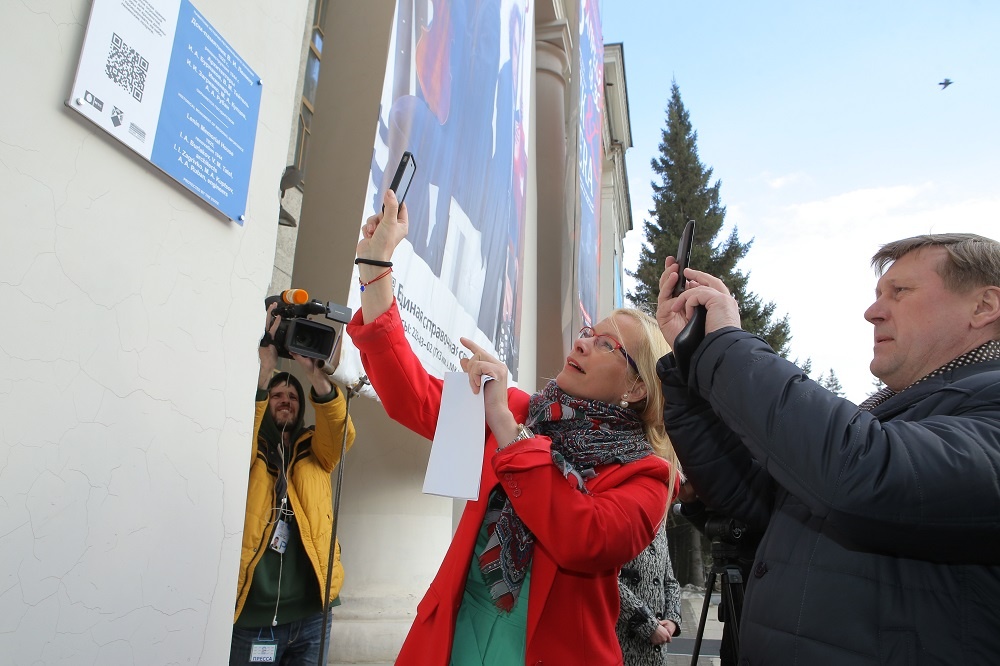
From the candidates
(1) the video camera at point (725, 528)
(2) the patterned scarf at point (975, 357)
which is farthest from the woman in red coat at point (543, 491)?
(2) the patterned scarf at point (975, 357)

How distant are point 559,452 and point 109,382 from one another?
3.34 ft

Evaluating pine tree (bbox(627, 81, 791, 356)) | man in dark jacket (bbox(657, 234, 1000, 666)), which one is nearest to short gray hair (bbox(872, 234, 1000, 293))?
man in dark jacket (bbox(657, 234, 1000, 666))

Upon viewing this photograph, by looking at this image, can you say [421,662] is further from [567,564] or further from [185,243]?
[185,243]

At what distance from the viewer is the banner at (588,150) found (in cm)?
805

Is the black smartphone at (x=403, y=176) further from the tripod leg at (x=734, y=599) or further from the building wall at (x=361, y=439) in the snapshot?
the building wall at (x=361, y=439)

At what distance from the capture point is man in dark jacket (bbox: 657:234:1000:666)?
95 centimetres

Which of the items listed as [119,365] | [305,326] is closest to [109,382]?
[119,365]

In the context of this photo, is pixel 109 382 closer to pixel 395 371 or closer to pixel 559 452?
pixel 395 371

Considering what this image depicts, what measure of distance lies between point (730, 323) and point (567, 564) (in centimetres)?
59

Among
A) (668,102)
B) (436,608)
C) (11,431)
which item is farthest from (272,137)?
(668,102)

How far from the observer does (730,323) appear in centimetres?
121

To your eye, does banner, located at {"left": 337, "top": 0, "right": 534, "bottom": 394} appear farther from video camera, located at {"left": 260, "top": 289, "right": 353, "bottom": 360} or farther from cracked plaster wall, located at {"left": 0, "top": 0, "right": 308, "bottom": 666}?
cracked plaster wall, located at {"left": 0, "top": 0, "right": 308, "bottom": 666}

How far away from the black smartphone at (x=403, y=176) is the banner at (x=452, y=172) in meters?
0.72

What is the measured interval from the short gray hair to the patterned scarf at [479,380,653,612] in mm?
765
